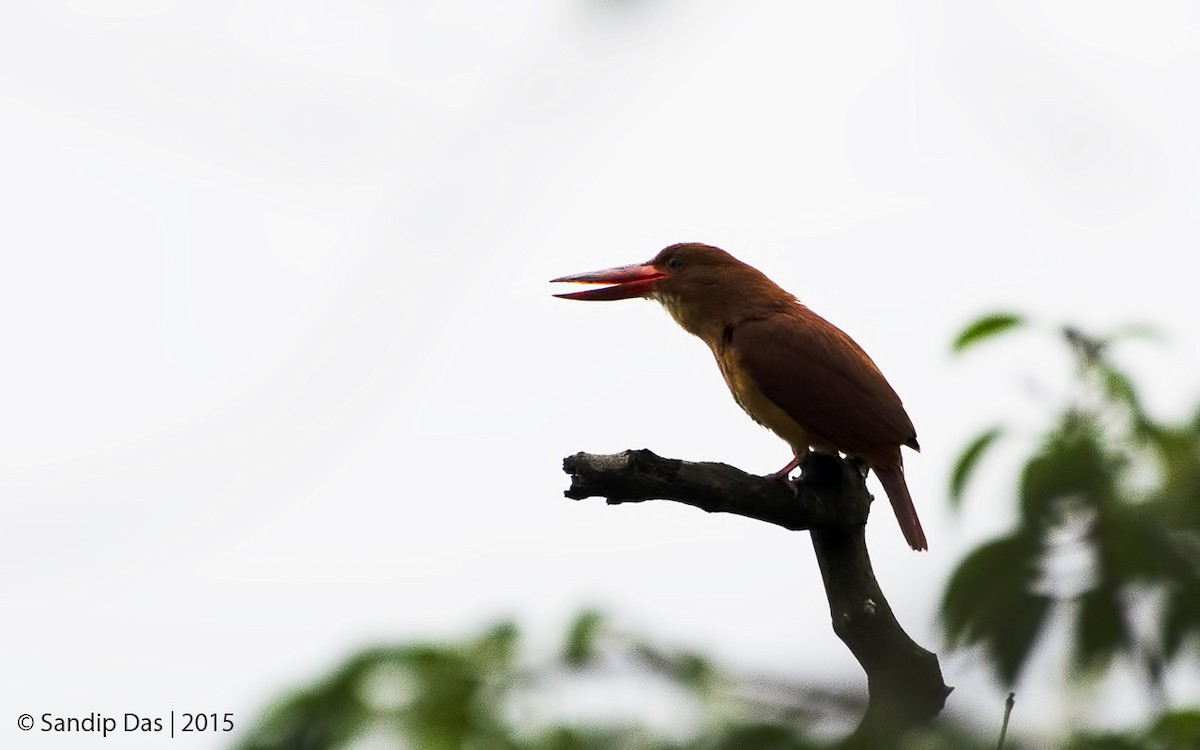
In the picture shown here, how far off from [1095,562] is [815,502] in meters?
1.93

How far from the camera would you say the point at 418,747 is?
163cm

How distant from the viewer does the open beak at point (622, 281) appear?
15.3 ft

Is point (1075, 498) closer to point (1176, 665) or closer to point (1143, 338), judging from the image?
point (1176, 665)

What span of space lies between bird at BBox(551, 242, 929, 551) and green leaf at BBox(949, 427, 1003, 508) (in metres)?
1.62

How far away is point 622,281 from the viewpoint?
476 centimetres

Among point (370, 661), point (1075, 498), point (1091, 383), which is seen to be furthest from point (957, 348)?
point (370, 661)

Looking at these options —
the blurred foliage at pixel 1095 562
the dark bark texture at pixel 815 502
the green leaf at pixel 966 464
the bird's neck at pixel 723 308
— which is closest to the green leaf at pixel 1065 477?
the blurred foliage at pixel 1095 562

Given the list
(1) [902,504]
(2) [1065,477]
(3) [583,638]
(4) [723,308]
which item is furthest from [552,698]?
(4) [723,308]

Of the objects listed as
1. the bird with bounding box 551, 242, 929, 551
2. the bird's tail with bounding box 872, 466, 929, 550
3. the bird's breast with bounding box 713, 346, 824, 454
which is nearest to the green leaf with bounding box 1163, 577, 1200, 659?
the bird with bounding box 551, 242, 929, 551

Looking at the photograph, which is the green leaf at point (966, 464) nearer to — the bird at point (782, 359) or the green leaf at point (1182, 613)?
the green leaf at point (1182, 613)

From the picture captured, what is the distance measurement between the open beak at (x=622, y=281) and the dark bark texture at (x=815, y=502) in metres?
1.74

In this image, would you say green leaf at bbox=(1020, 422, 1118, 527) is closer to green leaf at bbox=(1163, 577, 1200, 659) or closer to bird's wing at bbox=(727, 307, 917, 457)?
green leaf at bbox=(1163, 577, 1200, 659)

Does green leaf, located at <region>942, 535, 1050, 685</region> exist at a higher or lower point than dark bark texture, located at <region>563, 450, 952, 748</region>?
lower

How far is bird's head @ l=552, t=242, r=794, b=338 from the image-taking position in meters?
4.40
